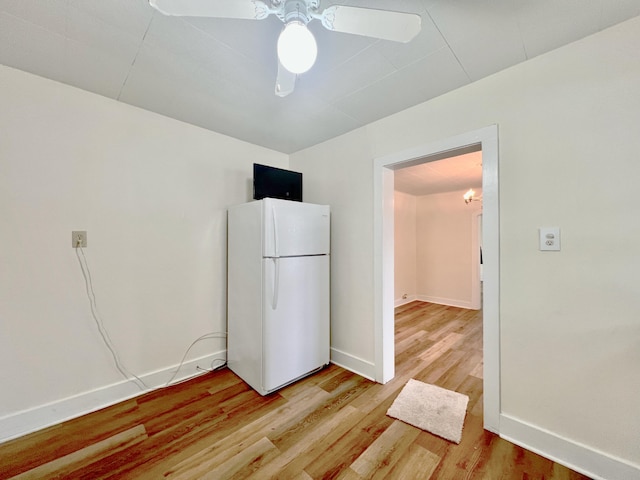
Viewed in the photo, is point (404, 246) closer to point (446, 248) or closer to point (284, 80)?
point (446, 248)

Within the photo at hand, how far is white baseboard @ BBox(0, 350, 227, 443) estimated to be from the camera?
158cm

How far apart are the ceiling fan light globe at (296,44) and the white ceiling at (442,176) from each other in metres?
2.37

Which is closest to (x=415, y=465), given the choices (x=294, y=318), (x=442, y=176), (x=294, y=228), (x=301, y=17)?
(x=294, y=318)

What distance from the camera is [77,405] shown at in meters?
1.78

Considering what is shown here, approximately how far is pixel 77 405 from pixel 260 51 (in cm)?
273

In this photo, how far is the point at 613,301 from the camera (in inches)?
50.4

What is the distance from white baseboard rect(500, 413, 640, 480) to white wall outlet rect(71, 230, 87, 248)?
125 inches

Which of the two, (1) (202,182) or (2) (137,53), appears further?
(1) (202,182)

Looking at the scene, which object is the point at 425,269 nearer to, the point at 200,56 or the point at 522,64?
the point at 522,64

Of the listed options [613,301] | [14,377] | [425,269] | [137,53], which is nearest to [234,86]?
[137,53]

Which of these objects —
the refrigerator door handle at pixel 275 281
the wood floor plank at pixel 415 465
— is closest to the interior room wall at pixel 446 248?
the wood floor plank at pixel 415 465

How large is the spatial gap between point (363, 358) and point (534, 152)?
82.6 inches

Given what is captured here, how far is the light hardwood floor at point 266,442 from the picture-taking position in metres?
1.36

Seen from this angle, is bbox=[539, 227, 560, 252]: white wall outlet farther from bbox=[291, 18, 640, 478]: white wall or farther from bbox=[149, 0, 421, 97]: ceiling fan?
bbox=[149, 0, 421, 97]: ceiling fan
